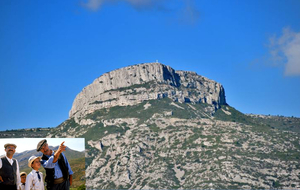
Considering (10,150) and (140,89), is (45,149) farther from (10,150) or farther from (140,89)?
(140,89)

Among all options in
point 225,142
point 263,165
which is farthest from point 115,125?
point 263,165

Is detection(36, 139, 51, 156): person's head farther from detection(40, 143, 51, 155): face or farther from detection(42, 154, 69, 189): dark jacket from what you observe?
detection(42, 154, 69, 189): dark jacket

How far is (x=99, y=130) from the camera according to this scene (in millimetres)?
132875

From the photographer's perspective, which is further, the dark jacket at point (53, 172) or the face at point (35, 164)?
the dark jacket at point (53, 172)

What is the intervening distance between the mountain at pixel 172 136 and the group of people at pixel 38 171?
271 feet

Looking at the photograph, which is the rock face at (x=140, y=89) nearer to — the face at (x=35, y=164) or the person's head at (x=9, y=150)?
the person's head at (x=9, y=150)

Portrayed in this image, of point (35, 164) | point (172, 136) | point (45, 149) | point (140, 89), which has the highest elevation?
point (140, 89)

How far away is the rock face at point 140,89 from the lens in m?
143

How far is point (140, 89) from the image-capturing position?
477 ft

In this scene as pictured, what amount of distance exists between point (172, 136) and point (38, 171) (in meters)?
112

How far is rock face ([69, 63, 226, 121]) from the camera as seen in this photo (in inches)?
5640

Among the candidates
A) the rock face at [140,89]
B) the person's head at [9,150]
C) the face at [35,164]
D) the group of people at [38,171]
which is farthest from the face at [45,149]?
the rock face at [140,89]

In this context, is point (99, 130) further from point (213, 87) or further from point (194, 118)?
point (213, 87)

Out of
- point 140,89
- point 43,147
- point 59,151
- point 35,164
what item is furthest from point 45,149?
point 140,89
